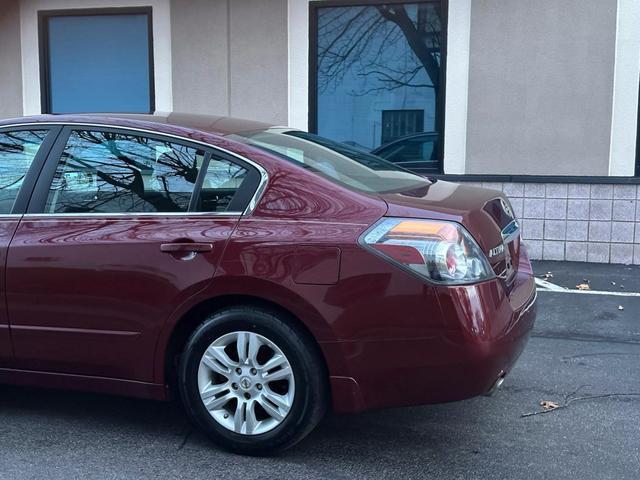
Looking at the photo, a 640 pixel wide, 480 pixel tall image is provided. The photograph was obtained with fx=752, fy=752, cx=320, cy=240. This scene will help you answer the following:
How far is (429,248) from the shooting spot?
3.16 metres

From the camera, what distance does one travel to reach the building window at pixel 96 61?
945 cm

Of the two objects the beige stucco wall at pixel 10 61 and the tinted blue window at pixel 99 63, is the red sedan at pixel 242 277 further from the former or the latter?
the beige stucco wall at pixel 10 61

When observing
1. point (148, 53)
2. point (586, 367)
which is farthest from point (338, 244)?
point (148, 53)

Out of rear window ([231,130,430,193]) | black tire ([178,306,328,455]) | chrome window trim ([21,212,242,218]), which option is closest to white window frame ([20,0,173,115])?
rear window ([231,130,430,193])

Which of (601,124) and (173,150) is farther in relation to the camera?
(601,124)

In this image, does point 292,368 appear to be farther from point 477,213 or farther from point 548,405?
point 548,405

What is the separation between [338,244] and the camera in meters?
3.23

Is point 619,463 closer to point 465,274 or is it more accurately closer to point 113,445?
point 465,274

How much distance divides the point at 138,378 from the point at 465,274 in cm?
162

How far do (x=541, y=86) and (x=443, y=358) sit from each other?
5708mm

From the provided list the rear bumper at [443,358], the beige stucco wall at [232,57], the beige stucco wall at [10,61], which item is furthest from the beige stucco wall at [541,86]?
the beige stucco wall at [10,61]

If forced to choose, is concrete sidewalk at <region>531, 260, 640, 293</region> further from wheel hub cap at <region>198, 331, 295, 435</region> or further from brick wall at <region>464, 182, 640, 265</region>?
wheel hub cap at <region>198, 331, 295, 435</region>

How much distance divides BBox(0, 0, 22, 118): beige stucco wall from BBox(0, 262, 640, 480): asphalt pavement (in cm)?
635

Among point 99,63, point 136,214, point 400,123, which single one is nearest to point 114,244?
point 136,214
